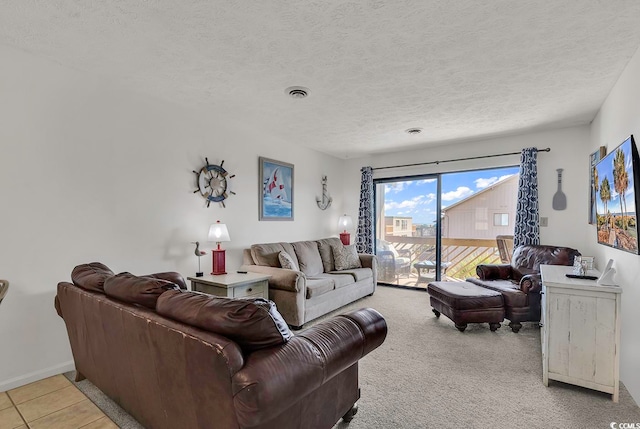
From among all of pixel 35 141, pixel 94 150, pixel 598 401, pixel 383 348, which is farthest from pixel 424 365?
pixel 35 141

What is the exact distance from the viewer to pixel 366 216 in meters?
5.74

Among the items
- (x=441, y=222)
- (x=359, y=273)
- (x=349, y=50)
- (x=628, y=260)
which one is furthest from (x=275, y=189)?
(x=628, y=260)

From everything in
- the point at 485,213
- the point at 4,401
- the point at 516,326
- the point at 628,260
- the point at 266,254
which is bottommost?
the point at 4,401

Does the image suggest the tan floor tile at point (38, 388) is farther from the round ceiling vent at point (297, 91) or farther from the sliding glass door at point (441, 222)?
the sliding glass door at point (441, 222)

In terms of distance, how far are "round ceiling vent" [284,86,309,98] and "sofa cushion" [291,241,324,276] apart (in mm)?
2149

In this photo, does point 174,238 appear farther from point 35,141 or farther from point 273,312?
point 273,312

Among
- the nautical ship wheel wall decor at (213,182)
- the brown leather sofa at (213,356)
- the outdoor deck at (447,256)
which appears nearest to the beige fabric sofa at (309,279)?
the nautical ship wheel wall decor at (213,182)

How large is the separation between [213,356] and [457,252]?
4793mm

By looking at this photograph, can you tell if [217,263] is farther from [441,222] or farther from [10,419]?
[441,222]

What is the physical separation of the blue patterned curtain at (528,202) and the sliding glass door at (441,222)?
35 centimetres

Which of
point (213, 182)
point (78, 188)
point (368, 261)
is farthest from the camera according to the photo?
point (368, 261)

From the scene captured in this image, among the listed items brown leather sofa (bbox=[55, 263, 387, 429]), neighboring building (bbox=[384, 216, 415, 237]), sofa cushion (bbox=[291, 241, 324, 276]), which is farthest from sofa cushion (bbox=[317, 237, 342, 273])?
brown leather sofa (bbox=[55, 263, 387, 429])

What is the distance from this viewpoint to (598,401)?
6.82 feet

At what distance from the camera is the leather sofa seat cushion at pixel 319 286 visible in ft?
11.8
